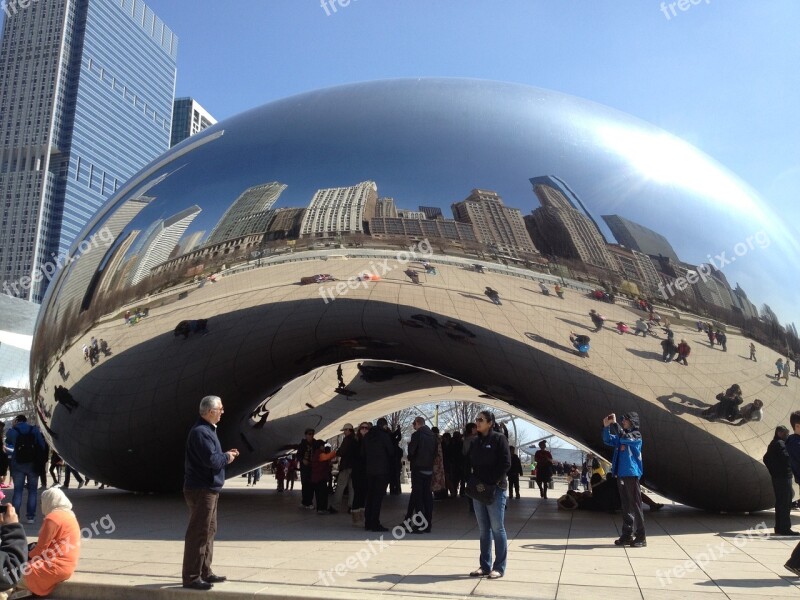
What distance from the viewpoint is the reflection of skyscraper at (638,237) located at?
717cm

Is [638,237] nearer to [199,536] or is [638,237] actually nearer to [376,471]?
[376,471]

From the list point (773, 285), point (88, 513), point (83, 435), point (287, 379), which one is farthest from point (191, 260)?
point (773, 285)

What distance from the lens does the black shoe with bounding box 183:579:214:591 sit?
4508mm

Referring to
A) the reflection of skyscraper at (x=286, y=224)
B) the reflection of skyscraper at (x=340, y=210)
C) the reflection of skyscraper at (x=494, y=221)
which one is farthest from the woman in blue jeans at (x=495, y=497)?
the reflection of skyscraper at (x=286, y=224)

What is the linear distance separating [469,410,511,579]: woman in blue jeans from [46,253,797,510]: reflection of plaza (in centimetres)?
219

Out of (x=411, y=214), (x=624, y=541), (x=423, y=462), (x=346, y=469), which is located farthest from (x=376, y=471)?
(x=411, y=214)

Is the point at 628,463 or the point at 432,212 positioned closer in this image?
the point at 628,463

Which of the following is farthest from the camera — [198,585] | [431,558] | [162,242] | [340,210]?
[162,242]

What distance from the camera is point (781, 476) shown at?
24.5 ft

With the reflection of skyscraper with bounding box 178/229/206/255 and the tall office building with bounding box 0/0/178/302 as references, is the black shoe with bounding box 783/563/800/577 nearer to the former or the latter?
the reflection of skyscraper with bounding box 178/229/206/255

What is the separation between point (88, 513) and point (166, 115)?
181m

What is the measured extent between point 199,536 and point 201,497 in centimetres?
26

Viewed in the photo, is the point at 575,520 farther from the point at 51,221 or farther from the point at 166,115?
the point at 166,115
